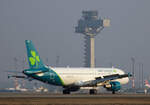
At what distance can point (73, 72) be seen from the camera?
325 ft

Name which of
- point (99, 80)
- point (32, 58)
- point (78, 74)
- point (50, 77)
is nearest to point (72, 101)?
point (50, 77)

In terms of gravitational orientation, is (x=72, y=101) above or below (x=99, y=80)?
below

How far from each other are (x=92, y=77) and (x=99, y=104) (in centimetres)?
3765

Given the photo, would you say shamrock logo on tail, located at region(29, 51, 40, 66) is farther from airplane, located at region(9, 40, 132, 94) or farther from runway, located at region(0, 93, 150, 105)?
runway, located at region(0, 93, 150, 105)

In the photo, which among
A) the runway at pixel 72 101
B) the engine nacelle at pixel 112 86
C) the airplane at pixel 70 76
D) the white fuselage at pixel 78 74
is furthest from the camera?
the engine nacelle at pixel 112 86

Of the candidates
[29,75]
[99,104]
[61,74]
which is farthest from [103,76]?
[99,104]

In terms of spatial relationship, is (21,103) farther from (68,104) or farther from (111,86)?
(111,86)

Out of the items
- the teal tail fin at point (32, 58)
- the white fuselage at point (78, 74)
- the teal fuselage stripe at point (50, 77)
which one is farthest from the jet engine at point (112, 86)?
the teal tail fin at point (32, 58)

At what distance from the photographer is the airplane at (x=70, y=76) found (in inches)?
3703

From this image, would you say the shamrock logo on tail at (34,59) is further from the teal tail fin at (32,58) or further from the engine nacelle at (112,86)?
the engine nacelle at (112,86)

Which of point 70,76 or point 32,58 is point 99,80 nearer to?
point 70,76

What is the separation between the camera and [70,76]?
98.4m

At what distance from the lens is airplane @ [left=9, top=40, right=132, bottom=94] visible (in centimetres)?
9406

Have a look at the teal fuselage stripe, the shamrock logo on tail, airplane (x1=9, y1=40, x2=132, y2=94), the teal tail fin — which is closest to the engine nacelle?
airplane (x1=9, y1=40, x2=132, y2=94)
